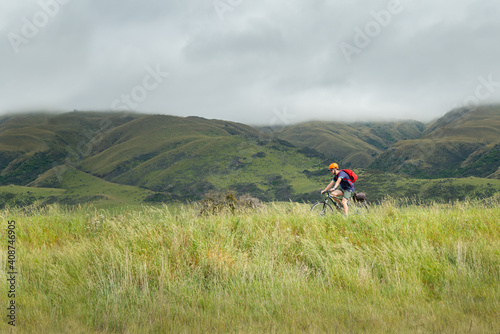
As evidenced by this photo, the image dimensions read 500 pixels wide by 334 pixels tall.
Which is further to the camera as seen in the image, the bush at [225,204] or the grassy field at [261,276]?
the bush at [225,204]

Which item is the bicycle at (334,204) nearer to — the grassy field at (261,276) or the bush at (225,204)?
the bush at (225,204)

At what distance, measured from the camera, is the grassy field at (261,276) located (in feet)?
12.5

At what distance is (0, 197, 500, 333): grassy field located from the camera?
150 inches

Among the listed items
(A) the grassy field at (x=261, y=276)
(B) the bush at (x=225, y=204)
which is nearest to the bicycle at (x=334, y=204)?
(B) the bush at (x=225, y=204)

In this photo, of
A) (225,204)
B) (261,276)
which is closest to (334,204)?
(261,276)

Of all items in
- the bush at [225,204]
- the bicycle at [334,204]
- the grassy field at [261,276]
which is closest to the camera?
the grassy field at [261,276]

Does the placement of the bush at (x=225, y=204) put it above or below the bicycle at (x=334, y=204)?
below

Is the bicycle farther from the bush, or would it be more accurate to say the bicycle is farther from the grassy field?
the grassy field

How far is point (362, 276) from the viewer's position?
4.87 m

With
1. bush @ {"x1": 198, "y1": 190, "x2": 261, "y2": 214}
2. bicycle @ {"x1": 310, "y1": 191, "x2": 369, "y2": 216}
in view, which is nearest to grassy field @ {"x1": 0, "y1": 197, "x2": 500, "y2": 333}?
bush @ {"x1": 198, "y1": 190, "x2": 261, "y2": 214}

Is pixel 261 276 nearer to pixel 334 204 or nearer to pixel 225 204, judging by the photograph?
pixel 334 204

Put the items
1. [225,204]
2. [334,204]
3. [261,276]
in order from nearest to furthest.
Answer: [261,276], [334,204], [225,204]

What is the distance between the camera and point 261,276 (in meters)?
4.97

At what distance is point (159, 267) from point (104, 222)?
117 inches
